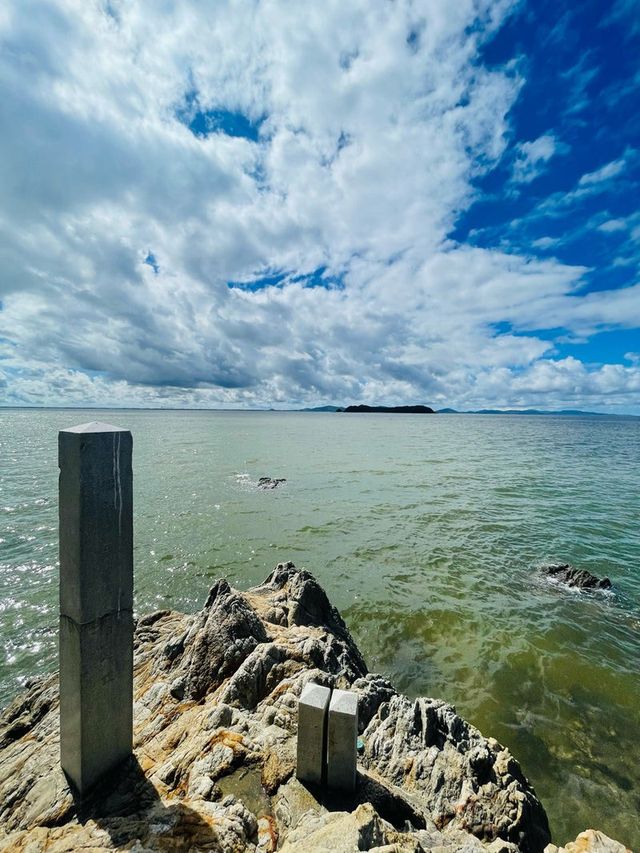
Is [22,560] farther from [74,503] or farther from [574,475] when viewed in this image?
[574,475]

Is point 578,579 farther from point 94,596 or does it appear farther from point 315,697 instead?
point 94,596

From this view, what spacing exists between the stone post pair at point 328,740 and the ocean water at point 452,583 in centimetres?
511

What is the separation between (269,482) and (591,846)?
30.1 m

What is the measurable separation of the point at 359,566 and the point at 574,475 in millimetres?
34518

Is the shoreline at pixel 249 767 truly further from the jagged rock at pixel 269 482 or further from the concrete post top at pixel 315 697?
the jagged rock at pixel 269 482

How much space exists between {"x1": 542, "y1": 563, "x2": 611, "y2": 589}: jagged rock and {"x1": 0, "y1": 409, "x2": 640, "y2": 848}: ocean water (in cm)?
57

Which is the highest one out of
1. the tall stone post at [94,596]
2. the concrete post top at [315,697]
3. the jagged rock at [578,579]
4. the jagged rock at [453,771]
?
the tall stone post at [94,596]

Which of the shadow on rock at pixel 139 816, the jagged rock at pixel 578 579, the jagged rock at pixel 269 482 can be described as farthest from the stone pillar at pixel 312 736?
the jagged rock at pixel 269 482

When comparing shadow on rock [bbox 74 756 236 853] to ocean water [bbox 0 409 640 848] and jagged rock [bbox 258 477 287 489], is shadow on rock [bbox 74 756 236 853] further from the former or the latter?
jagged rock [bbox 258 477 287 489]

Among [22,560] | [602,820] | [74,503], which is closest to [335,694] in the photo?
[74,503]

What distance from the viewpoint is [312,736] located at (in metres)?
4.82

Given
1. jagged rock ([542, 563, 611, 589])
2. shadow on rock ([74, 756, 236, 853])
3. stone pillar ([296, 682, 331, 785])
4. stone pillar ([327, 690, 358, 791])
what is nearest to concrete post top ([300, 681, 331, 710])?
stone pillar ([296, 682, 331, 785])

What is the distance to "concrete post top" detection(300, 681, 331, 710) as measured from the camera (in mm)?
4845

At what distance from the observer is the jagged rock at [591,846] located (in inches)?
170
